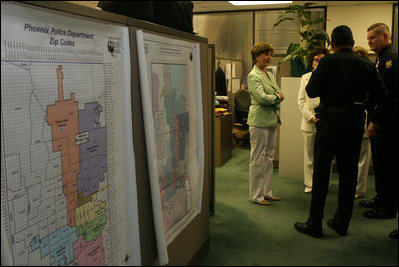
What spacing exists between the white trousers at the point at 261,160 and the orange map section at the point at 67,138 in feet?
6.23

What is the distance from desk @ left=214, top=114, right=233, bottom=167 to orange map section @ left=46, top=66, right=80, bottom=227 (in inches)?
114

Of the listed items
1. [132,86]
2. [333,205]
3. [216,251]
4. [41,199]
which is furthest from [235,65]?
[41,199]

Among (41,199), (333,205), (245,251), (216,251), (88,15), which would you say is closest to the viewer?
(41,199)

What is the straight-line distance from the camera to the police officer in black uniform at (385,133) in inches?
39.5

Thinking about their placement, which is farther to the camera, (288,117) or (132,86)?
(288,117)

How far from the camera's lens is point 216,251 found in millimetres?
2006

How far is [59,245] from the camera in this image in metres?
0.95

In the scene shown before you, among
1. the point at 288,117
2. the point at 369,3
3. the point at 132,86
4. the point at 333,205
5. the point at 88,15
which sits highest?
the point at 369,3

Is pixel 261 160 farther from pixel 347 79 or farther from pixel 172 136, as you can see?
pixel 172 136

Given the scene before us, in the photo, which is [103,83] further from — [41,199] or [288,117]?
[288,117]

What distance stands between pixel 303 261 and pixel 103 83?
87 centimetres

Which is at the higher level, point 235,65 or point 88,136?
point 235,65

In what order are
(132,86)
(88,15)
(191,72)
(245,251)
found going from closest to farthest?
(88,15) → (132,86) → (191,72) → (245,251)

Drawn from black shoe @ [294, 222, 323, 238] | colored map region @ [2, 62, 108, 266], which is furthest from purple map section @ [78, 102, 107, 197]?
black shoe @ [294, 222, 323, 238]
